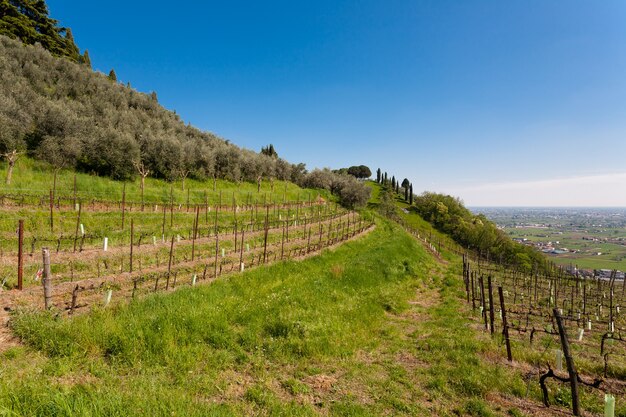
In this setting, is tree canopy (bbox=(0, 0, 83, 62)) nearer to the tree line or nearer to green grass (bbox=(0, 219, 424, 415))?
the tree line

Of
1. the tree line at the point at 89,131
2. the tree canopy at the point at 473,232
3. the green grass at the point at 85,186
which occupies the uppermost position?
the tree line at the point at 89,131

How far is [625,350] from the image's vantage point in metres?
14.2

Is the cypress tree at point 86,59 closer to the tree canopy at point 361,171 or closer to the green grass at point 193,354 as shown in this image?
the green grass at point 193,354

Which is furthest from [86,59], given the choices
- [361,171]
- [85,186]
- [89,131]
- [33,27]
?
[361,171]

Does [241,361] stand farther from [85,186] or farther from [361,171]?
[361,171]

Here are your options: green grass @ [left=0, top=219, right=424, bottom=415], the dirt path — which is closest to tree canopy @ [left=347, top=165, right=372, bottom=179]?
the dirt path

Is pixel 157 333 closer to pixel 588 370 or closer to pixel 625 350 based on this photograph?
pixel 588 370

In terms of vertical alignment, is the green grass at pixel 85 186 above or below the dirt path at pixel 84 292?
above

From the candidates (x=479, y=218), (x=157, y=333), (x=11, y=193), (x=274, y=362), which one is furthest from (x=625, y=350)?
Answer: (x=479, y=218)

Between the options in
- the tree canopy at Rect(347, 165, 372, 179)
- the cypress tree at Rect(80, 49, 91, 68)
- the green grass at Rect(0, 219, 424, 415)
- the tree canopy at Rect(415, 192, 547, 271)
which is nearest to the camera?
the green grass at Rect(0, 219, 424, 415)

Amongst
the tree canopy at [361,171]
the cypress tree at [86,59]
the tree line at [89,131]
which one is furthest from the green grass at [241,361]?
the tree canopy at [361,171]

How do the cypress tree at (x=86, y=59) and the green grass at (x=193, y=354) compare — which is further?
the cypress tree at (x=86, y=59)

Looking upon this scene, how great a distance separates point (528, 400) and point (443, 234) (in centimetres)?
10417

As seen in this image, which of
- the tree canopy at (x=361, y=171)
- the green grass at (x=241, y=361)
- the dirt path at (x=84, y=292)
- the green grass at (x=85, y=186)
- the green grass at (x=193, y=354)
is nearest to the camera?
the green grass at (x=193, y=354)
